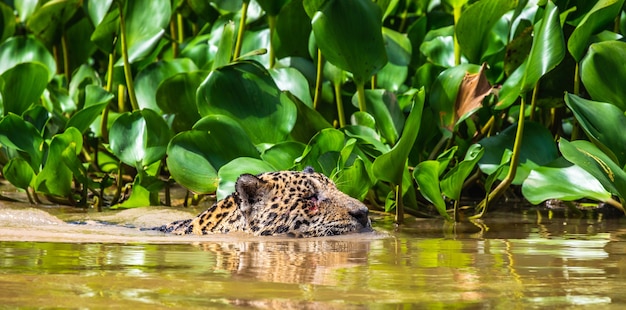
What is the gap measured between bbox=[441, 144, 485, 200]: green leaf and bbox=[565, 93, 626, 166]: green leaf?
631mm

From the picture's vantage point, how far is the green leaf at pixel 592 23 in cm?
643

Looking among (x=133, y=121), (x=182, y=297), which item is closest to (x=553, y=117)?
(x=133, y=121)

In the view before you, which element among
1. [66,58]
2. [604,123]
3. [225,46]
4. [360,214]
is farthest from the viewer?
[66,58]

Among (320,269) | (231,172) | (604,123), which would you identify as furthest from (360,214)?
(320,269)

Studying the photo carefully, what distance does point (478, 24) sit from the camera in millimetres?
7238

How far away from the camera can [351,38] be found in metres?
7.08

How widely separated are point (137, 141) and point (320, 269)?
363cm

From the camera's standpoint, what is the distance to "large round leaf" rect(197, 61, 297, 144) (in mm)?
7270

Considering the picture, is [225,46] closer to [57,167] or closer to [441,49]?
[57,167]

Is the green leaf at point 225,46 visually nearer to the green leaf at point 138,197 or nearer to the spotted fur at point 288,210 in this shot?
the green leaf at point 138,197

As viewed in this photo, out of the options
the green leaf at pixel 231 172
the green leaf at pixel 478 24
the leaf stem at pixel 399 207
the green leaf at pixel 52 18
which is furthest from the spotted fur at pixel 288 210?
the green leaf at pixel 52 18

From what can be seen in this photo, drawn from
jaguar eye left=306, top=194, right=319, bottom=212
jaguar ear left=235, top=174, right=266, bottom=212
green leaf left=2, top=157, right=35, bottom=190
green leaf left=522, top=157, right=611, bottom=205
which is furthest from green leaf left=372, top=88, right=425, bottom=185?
green leaf left=2, top=157, right=35, bottom=190

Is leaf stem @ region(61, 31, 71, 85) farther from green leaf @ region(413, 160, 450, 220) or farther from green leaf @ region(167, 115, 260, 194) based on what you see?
green leaf @ region(413, 160, 450, 220)

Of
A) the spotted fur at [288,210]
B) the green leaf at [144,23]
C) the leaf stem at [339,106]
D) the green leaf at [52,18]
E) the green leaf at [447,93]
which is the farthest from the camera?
the green leaf at [52,18]
